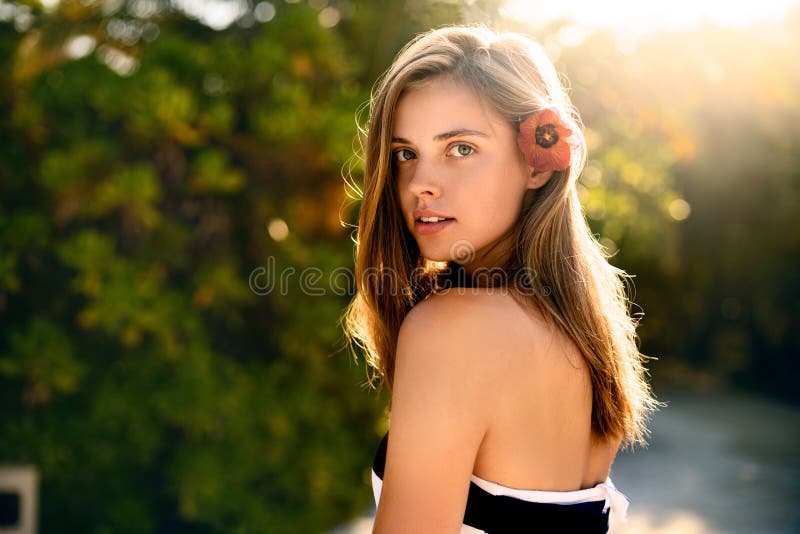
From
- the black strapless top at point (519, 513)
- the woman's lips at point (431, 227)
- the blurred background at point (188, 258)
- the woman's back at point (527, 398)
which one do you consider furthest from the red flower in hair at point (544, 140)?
the blurred background at point (188, 258)

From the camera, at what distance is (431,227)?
1.39 metres

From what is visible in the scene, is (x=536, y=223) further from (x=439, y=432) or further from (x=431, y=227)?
(x=439, y=432)

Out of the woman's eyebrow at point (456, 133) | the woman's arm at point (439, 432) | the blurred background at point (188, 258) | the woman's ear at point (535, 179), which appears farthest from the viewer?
the blurred background at point (188, 258)

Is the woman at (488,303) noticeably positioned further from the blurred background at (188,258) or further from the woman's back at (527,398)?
the blurred background at (188,258)

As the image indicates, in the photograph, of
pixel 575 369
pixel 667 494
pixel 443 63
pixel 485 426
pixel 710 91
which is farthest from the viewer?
pixel 710 91

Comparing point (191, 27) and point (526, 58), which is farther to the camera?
point (191, 27)

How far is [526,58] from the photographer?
1.47 meters

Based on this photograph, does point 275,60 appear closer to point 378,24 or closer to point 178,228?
Result: point 178,228

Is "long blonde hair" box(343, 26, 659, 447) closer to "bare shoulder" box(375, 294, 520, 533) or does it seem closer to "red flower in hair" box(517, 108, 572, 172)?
"red flower in hair" box(517, 108, 572, 172)

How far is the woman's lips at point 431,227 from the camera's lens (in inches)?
54.7

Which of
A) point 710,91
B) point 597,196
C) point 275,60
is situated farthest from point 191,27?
point 710,91

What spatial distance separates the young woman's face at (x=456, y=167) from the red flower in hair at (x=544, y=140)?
0.09 feet

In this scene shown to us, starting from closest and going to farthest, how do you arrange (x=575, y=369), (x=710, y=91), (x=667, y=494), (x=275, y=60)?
(x=575, y=369), (x=275, y=60), (x=667, y=494), (x=710, y=91)

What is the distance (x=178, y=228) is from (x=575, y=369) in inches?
112
